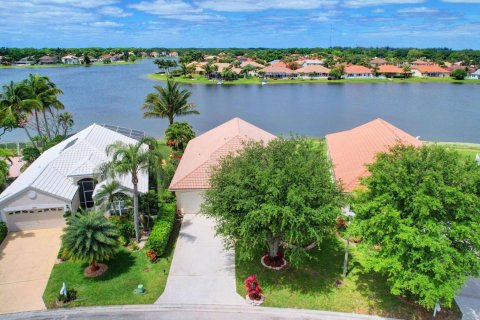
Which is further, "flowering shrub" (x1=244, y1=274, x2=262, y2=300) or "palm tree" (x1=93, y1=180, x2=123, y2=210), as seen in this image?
"palm tree" (x1=93, y1=180, x2=123, y2=210)

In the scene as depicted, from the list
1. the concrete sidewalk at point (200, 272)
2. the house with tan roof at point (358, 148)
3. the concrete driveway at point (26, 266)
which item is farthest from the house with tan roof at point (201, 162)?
the concrete driveway at point (26, 266)

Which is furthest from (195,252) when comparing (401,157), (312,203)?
(401,157)

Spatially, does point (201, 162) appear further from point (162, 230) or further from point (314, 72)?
point (314, 72)

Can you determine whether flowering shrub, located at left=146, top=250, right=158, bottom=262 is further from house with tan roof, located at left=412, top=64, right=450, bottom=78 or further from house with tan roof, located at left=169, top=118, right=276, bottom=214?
house with tan roof, located at left=412, top=64, right=450, bottom=78

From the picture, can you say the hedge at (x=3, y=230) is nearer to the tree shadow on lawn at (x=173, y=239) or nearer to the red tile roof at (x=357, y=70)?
the tree shadow on lawn at (x=173, y=239)

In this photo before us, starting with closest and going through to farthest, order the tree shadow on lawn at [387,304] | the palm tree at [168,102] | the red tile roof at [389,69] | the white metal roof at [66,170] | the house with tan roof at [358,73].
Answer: the tree shadow on lawn at [387,304] < the white metal roof at [66,170] < the palm tree at [168,102] < the house with tan roof at [358,73] < the red tile roof at [389,69]

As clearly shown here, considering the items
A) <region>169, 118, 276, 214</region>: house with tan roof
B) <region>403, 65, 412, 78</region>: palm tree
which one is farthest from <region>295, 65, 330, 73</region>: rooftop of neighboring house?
<region>169, 118, 276, 214</region>: house with tan roof
